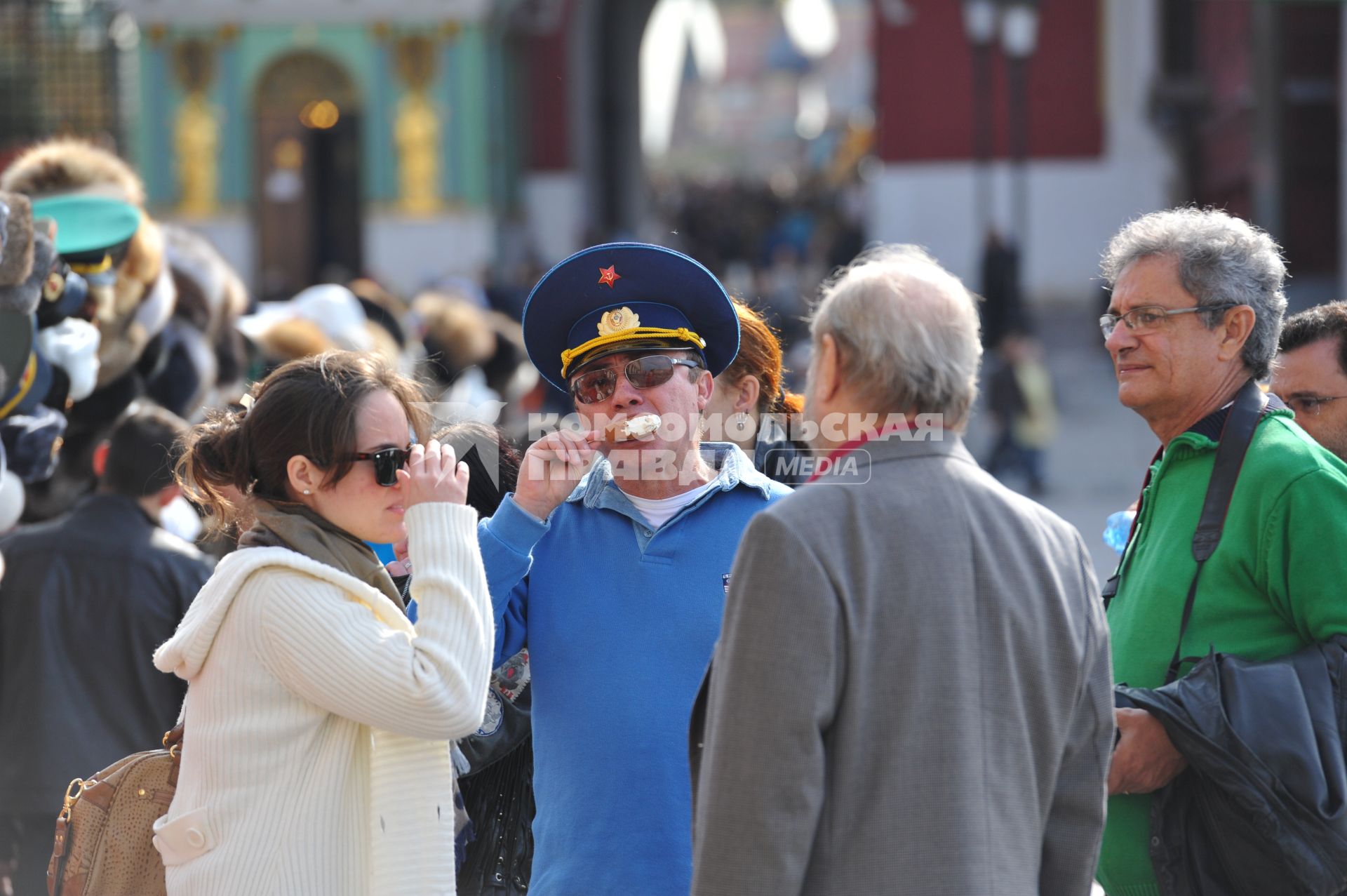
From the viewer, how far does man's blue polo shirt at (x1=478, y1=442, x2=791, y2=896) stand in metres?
2.91

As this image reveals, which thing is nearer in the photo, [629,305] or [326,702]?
[326,702]

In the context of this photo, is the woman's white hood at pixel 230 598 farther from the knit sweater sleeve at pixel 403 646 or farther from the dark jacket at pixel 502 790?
the dark jacket at pixel 502 790

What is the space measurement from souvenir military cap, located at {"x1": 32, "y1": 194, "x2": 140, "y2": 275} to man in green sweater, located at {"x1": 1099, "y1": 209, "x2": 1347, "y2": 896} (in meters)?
3.55

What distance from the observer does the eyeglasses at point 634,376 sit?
3180 millimetres

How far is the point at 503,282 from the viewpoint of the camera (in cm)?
2456

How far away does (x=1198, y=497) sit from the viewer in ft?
10.5

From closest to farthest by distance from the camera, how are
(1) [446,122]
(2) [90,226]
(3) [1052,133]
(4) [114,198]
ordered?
(2) [90,226]
(4) [114,198]
(3) [1052,133]
(1) [446,122]

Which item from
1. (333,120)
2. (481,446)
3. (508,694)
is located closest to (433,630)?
(508,694)

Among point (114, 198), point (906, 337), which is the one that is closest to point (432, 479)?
point (906, 337)

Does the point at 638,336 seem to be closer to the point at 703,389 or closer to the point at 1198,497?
the point at 703,389

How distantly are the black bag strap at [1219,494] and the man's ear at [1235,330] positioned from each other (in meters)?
0.12

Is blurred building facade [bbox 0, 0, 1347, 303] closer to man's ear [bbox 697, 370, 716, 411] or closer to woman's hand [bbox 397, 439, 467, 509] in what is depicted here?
man's ear [bbox 697, 370, 716, 411]

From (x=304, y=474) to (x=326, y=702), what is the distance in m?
0.41

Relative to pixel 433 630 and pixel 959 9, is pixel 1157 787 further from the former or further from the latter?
pixel 959 9
